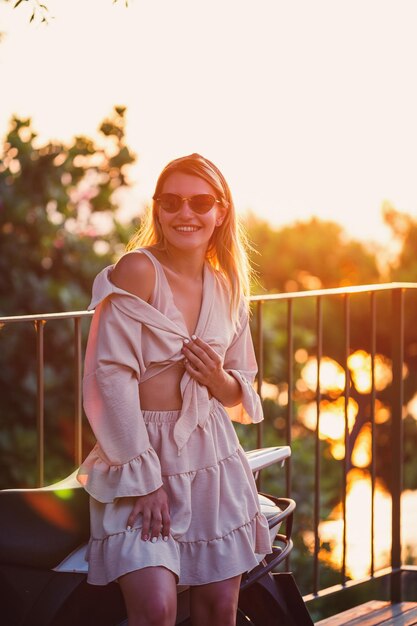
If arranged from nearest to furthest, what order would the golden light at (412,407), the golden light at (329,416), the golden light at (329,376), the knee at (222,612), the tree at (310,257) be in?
the knee at (222,612), the golden light at (329,416), the golden light at (329,376), the golden light at (412,407), the tree at (310,257)

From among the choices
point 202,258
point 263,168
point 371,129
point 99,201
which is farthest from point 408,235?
point 202,258

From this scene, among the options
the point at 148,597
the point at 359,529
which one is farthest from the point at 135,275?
the point at 359,529

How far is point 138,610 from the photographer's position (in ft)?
6.96

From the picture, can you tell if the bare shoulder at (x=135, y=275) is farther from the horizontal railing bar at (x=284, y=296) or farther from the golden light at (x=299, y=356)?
the golden light at (x=299, y=356)

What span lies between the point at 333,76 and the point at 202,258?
79.6 feet

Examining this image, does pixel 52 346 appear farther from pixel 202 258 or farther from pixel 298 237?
pixel 298 237

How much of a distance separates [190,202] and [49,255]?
738cm

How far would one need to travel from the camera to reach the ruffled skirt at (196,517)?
7.12 ft

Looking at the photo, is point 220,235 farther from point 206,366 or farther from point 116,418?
point 116,418

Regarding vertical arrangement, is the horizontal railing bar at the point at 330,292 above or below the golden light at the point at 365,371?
above

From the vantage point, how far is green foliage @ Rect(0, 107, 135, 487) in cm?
909

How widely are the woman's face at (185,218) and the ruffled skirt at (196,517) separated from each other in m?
0.35

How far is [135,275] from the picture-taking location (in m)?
2.31

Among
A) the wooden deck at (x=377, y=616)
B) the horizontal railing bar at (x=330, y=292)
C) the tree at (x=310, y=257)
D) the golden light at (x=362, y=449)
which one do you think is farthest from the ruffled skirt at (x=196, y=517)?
the tree at (x=310, y=257)
